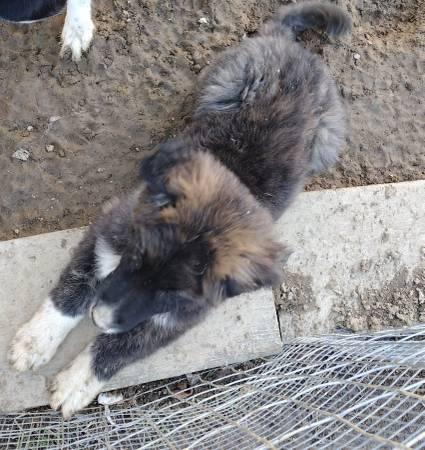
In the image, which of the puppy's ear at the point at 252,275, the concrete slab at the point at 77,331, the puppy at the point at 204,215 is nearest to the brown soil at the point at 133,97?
the concrete slab at the point at 77,331

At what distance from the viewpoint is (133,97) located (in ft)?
13.4

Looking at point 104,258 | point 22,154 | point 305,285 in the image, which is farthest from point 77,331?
point 305,285

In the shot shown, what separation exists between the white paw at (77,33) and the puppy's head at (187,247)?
1.73 meters

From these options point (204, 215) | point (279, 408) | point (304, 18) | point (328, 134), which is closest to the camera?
point (204, 215)

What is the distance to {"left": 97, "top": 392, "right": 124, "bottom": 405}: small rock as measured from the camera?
3586 mm

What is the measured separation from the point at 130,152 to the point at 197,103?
654mm

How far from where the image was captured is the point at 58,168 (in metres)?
3.94

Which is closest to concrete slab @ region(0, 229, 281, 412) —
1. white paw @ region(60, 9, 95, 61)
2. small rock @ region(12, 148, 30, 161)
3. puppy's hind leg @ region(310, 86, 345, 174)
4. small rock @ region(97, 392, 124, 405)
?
small rock @ region(97, 392, 124, 405)

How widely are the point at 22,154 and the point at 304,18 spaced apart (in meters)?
2.31

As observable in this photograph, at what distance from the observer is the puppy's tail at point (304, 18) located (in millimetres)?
3861

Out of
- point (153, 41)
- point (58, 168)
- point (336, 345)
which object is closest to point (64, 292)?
point (58, 168)

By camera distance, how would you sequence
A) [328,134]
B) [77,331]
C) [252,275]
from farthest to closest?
[328,134] < [77,331] < [252,275]

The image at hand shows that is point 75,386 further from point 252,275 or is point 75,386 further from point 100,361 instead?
point 252,275

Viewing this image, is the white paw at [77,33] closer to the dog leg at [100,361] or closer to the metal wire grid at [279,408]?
the dog leg at [100,361]
